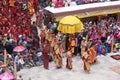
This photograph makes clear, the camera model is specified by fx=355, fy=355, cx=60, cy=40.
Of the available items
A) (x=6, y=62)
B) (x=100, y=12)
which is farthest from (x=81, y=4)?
(x=6, y=62)

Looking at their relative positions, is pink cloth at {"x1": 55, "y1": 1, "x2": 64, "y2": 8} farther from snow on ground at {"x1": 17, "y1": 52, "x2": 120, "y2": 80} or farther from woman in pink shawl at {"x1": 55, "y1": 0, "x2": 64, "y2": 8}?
snow on ground at {"x1": 17, "y1": 52, "x2": 120, "y2": 80}

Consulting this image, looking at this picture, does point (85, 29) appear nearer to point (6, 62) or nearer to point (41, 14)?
point (41, 14)

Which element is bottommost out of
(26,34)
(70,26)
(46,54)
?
(46,54)

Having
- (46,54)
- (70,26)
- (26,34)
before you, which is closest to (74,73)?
(46,54)

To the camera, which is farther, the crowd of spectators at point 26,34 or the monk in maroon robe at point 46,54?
the crowd of spectators at point 26,34

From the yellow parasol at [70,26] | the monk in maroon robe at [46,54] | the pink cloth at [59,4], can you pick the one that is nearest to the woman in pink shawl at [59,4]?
the pink cloth at [59,4]

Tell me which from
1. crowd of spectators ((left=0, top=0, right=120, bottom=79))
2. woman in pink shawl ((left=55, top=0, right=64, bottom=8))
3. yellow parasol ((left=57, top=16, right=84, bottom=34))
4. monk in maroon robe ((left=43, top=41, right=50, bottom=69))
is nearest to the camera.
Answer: monk in maroon robe ((left=43, top=41, right=50, bottom=69))

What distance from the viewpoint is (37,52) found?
59.9ft

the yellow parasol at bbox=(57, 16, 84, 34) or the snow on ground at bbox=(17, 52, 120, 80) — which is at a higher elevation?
the yellow parasol at bbox=(57, 16, 84, 34)

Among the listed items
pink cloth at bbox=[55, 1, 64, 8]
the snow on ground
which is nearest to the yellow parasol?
the snow on ground

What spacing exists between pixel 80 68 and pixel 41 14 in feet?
20.4

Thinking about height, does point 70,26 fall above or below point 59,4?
below

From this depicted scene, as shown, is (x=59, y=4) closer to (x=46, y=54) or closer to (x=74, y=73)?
(x=46, y=54)

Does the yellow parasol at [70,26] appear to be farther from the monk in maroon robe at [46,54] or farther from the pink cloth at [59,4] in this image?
the pink cloth at [59,4]
